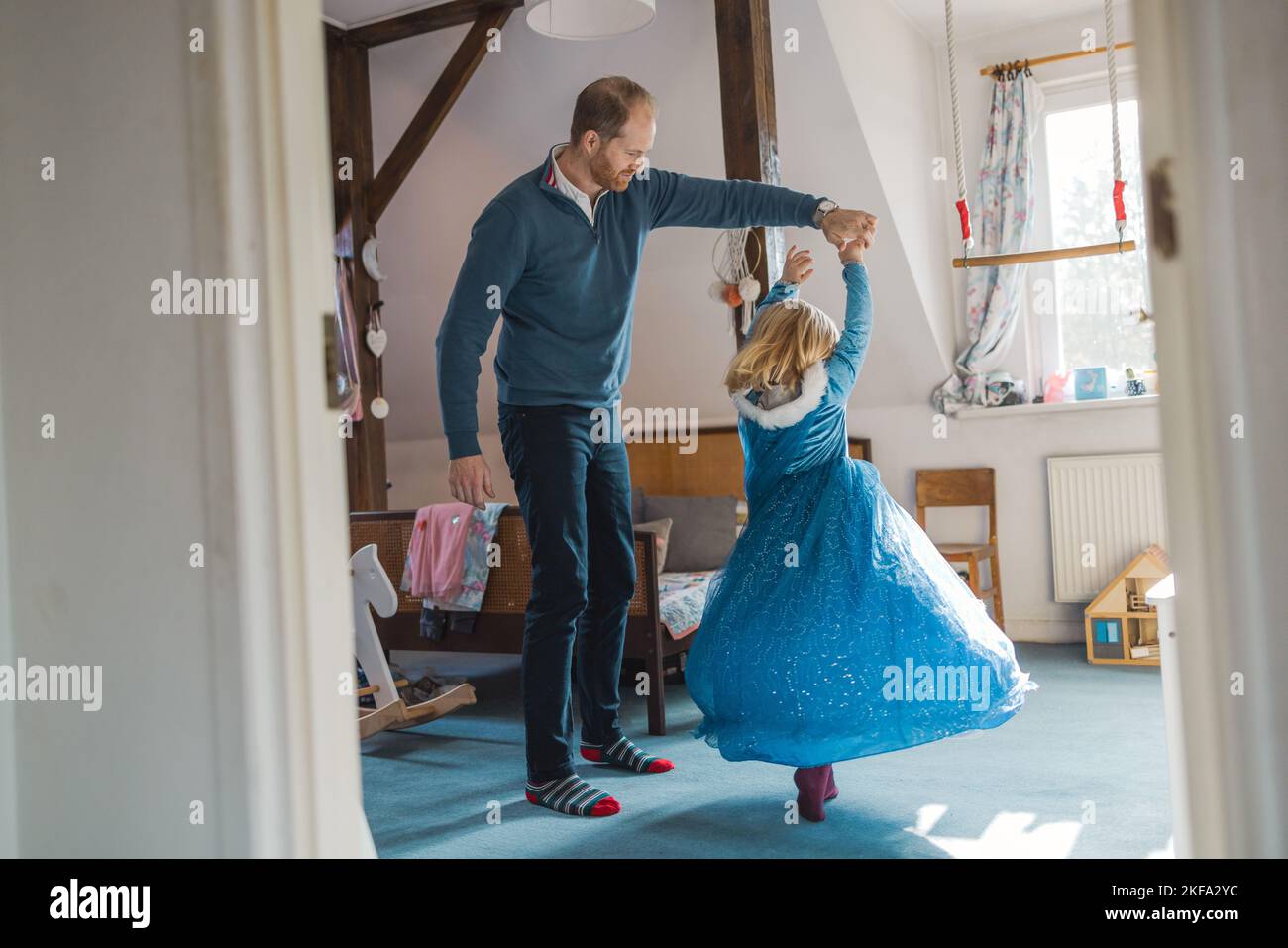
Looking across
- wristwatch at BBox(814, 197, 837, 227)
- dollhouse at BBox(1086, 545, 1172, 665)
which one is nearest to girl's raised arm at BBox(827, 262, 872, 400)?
wristwatch at BBox(814, 197, 837, 227)

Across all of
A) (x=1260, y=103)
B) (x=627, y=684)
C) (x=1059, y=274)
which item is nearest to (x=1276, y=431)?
(x=1260, y=103)

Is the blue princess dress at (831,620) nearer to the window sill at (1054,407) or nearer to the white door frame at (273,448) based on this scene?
the white door frame at (273,448)

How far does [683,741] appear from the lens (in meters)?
2.92

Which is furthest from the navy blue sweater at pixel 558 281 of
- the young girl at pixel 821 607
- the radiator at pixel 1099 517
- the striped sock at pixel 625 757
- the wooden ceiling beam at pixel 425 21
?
the radiator at pixel 1099 517

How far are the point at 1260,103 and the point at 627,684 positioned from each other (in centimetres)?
317

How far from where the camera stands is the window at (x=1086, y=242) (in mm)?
4324

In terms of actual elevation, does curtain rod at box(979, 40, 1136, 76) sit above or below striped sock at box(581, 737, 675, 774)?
above

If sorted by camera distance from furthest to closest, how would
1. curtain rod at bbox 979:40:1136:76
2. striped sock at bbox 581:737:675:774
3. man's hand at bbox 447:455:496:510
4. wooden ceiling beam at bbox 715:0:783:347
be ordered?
curtain rod at bbox 979:40:1136:76 → wooden ceiling beam at bbox 715:0:783:347 → striped sock at bbox 581:737:675:774 → man's hand at bbox 447:455:496:510

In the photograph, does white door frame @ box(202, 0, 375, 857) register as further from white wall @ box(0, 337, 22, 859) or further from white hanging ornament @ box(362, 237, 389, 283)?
white hanging ornament @ box(362, 237, 389, 283)

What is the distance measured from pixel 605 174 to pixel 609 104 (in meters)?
0.15

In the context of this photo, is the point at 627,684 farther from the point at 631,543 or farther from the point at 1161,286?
the point at 1161,286

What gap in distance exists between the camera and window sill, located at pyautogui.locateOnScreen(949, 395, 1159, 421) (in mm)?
4125

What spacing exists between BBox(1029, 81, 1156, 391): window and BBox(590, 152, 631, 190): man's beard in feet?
9.14

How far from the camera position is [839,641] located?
198 cm
